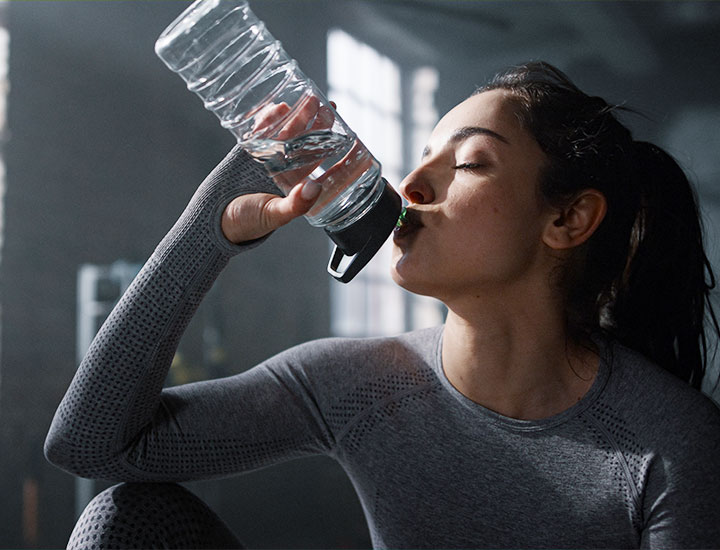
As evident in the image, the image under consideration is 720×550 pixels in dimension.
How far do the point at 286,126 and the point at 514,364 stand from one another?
19.6 inches

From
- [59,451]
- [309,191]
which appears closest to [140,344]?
[59,451]

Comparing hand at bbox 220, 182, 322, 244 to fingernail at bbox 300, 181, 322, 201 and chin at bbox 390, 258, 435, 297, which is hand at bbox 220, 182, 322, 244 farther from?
chin at bbox 390, 258, 435, 297

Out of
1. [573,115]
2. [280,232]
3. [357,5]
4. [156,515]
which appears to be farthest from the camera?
[280,232]

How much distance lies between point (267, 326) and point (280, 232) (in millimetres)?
287

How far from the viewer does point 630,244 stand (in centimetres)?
123

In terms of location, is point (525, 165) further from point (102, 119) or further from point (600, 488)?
point (102, 119)

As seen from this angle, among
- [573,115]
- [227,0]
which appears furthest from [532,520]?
[227,0]

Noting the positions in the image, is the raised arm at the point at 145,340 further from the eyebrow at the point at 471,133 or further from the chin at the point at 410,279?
the eyebrow at the point at 471,133

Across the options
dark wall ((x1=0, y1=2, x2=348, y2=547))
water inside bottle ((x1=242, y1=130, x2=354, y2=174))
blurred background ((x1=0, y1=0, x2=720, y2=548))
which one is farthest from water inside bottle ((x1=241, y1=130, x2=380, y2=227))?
dark wall ((x1=0, y1=2, x2=348, y2=547))

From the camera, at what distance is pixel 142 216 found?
2193 mm

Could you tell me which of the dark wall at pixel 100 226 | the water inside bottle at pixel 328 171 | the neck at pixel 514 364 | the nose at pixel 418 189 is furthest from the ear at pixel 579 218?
the dark wall at pixel 100 226

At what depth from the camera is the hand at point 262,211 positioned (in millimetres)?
864

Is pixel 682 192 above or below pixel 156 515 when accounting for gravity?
above

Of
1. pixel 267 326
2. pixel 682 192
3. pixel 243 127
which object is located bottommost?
pixel 267 326
